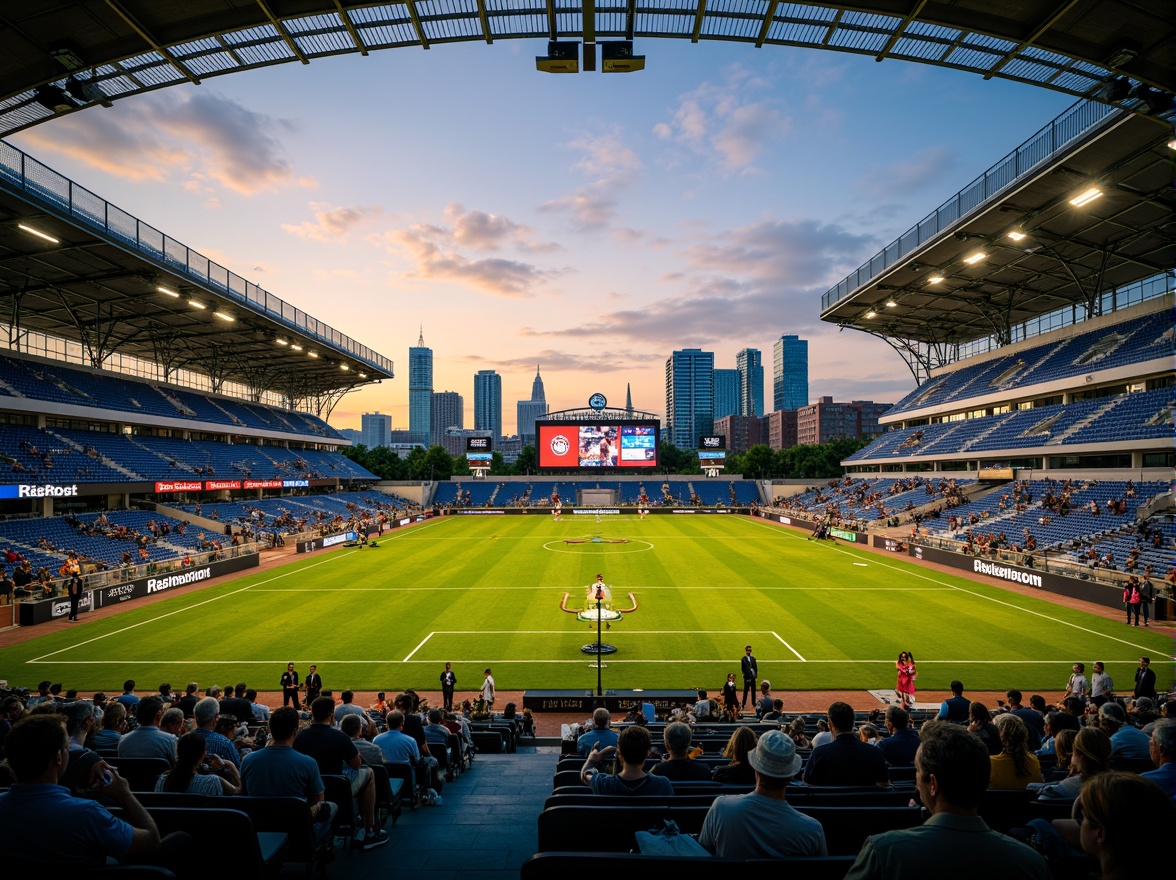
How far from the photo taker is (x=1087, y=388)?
40969mm

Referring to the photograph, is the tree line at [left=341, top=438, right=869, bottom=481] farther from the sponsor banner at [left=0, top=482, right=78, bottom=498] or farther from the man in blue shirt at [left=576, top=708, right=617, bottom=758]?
the man in blue shirt at [left=576, top=708, right=617, bottom=758]

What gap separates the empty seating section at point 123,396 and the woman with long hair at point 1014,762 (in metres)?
48.7

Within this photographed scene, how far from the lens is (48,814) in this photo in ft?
10.3

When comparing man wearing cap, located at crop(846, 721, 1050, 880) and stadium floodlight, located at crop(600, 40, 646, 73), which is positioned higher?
stadium floodlight, located at crop(600, 40, 646, 73)

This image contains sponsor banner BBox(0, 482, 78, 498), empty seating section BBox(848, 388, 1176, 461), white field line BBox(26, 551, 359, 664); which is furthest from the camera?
empty seating section BBox(848, 388, 1176, 461)

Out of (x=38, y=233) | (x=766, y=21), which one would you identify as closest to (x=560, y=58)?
(x=766, y=21)

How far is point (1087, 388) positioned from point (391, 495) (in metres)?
82.3

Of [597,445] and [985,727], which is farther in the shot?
[597,445]

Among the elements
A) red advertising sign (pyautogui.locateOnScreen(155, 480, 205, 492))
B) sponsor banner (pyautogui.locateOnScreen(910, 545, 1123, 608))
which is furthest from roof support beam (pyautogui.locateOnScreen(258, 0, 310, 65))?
red advertising sign (pyautogui.locateOnScreen(155, 480, 205, 492))

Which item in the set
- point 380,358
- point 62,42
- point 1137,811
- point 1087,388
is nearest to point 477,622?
point 62,42

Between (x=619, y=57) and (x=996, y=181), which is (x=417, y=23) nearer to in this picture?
(x=619, y=57)

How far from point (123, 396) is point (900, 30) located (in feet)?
190

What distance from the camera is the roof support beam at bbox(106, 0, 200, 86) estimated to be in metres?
9.43

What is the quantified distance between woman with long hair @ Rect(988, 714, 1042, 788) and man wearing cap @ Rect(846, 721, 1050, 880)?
13.0ft
